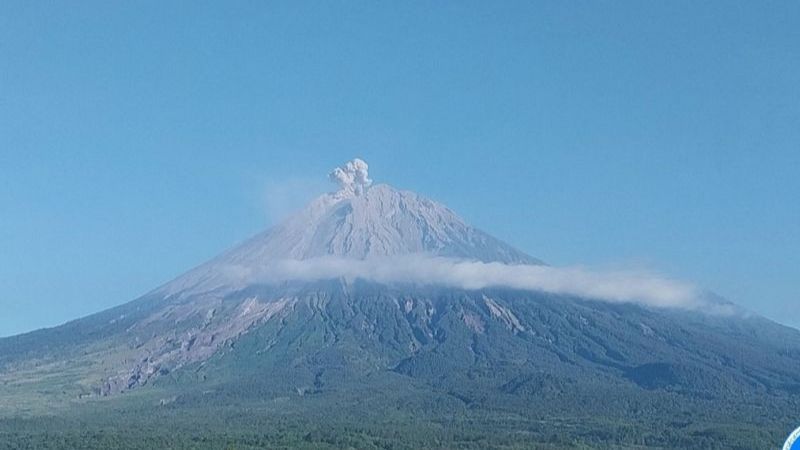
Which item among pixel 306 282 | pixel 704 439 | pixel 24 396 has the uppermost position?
pixel 306 282

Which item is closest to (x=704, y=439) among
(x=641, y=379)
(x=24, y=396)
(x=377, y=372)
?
(x=641, y=379)

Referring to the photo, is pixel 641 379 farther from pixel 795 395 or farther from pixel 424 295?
pixel 424 295

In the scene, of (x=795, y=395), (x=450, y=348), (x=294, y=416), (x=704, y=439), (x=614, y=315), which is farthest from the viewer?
(x=614, y=315)

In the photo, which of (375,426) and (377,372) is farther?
(377,372)
